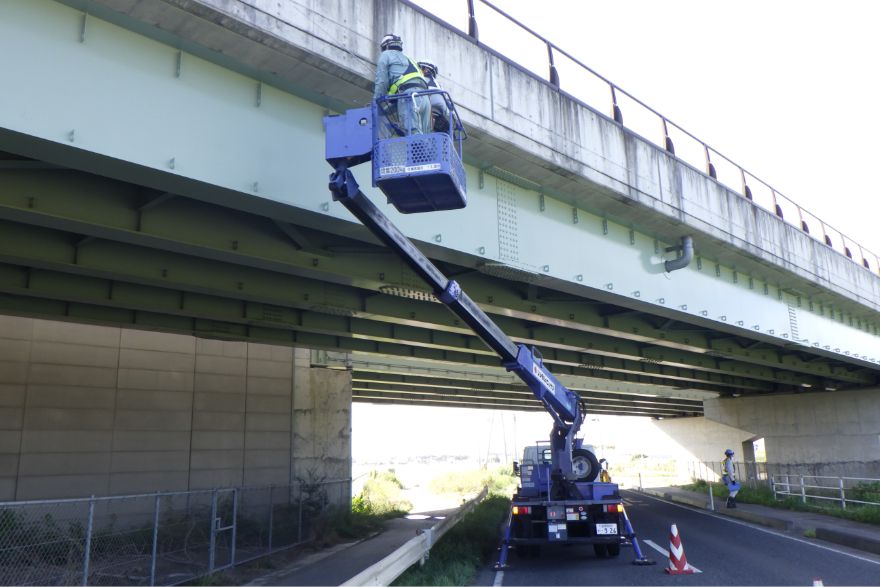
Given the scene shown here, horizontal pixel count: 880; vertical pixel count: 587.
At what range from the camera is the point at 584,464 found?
12.8 m

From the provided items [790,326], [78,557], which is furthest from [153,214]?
[790,326]

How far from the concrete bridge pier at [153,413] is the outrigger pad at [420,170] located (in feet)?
33.3

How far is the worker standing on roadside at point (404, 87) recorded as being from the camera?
22.0 feet

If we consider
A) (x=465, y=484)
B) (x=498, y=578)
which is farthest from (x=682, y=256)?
(x=465, y=484)

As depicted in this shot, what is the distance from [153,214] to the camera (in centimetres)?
791

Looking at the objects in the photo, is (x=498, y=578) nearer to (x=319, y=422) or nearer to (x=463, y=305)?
(x=463, y=305)

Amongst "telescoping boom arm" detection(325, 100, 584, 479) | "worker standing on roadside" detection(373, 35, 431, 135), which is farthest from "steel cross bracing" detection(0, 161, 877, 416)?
"worker standing on roadside" detection(373, 35, 431, 135)

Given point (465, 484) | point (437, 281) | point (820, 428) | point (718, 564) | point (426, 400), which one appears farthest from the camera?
point (465, 484)

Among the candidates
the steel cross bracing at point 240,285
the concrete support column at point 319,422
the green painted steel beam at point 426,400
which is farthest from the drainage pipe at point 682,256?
the green painted steel beam at point 426,400

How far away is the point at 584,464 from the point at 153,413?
30.9 feet

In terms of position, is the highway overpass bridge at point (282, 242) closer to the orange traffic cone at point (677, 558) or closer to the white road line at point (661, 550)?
the orange traffic cone at point (677, 558)

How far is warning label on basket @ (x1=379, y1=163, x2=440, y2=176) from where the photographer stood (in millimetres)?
6367

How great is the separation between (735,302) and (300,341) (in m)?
9.98

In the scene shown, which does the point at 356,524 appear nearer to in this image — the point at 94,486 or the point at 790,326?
the point at 94,486
